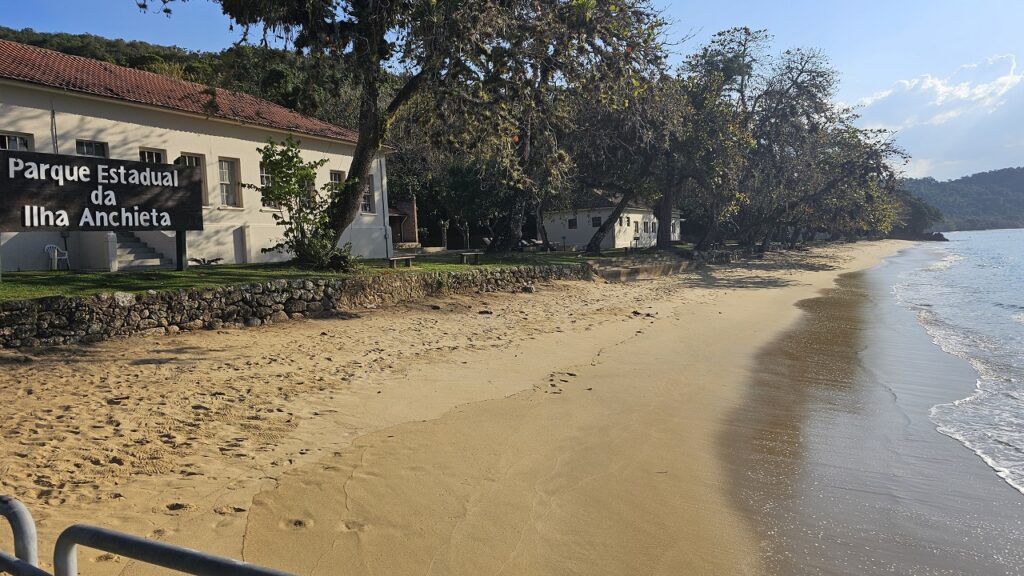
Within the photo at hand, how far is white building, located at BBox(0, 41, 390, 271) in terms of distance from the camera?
15.0 metres

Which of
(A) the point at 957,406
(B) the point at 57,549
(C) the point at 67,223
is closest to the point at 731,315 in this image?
(A) the point at 957,406

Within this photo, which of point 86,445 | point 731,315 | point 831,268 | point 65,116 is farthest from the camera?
point 831,268

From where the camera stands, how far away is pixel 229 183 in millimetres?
19531

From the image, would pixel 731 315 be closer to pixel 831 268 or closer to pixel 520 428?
pixel 520 428

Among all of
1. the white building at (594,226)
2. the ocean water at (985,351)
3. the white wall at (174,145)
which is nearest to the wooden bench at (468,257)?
the white wall at (174,145)

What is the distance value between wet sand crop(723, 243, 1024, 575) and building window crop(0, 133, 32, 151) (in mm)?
16689

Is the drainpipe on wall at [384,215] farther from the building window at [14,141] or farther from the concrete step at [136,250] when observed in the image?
the building window at [14,141]

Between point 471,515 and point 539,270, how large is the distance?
55.0ft

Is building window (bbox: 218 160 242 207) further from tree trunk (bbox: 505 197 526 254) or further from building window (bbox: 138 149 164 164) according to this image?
tree trunk (bbox: 505 197 526 254)

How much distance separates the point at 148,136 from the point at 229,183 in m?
2.66

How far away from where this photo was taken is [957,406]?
26.6 feet

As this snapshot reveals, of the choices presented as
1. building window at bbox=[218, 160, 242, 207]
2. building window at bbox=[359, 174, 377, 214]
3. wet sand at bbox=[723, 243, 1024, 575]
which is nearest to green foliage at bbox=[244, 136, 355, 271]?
building window at bbox=[218, 160, 242, 207]

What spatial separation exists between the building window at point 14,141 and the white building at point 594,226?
31.7 meters

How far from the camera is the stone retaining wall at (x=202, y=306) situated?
9.22 m
